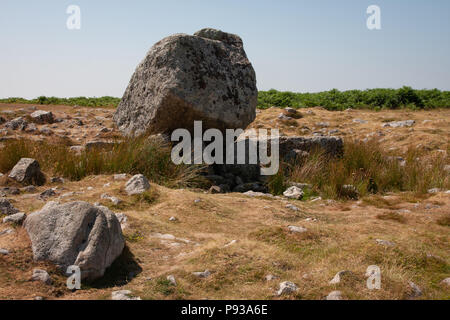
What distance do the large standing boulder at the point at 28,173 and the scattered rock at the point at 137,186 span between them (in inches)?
56.3

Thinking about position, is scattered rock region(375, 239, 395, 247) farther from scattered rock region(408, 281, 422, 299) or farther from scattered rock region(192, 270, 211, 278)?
scattered rock region(192, 270, 211, 278)

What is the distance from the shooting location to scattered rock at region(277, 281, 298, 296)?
2928 millimetres

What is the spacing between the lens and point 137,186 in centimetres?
534

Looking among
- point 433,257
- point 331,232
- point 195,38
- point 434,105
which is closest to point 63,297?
point 331,232

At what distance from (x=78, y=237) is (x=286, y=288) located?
1.55 metres

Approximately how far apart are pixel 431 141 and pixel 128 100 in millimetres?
6484

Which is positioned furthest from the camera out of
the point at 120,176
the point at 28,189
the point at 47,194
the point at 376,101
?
the point at 376,101

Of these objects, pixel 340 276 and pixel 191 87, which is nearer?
pixel 340 276

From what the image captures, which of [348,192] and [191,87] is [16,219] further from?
[348,192]

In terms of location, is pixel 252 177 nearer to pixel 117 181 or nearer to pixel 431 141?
pixel 117 181

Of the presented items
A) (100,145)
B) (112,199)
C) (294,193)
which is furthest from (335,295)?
(100,145)

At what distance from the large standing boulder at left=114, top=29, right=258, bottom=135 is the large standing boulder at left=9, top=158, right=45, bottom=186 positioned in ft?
6.87
